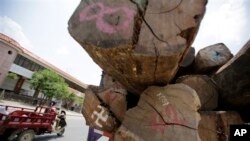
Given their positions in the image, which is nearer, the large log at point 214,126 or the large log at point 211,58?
the large log at point 214,126

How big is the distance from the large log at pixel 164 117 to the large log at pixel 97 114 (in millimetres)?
357

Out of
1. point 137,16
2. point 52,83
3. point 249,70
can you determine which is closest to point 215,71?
point 249,70

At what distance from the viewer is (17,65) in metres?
25.6

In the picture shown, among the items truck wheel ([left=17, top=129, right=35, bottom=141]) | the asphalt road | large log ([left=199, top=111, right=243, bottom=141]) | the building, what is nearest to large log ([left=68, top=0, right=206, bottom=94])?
large log ([left=199, top=111, right=243, bottom=141])

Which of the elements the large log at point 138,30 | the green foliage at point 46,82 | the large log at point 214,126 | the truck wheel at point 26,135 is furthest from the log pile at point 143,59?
the green foliage at point 46,82

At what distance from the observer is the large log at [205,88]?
2.41m

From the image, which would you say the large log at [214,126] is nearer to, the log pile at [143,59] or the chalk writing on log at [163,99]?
the log pile at [143,59]

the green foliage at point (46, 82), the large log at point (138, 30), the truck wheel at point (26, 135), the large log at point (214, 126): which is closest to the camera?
the large log at point (138, 30)

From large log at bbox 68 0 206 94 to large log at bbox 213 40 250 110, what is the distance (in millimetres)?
975

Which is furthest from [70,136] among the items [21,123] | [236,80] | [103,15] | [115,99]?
[103,15]

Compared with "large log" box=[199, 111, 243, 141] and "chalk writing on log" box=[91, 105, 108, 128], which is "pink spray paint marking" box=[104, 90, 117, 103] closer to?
"chalk writing on log" box=[91, 105, 108, 128]

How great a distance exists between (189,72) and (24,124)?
595cm

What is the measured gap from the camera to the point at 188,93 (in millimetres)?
1587

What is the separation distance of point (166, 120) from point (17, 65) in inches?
1061
